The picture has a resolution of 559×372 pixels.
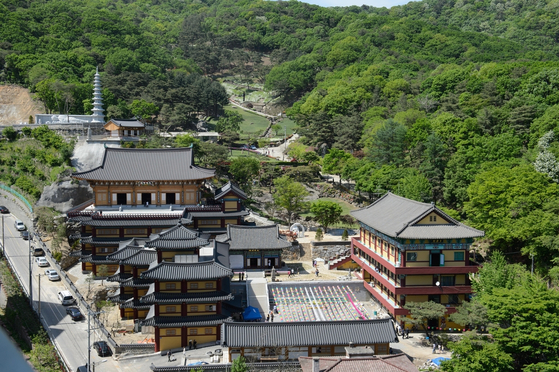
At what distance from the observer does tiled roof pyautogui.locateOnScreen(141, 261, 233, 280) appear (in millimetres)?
34156

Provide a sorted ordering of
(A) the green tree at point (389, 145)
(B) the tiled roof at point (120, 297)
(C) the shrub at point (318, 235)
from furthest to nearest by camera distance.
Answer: (A) the green tree at point (389, 145) < (C) the shrub at point (318, 235) < (B) the tiled roof at point (120, 297)

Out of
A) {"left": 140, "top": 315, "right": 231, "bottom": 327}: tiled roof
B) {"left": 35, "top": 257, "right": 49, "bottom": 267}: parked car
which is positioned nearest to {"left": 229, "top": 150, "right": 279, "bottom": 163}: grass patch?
{"left": 35, "top": 257, "right": 49, "bottom": 267}: parked car

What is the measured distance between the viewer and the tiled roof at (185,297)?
34312 mm

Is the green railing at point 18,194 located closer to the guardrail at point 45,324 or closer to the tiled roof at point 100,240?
the guardrail at point 45,324

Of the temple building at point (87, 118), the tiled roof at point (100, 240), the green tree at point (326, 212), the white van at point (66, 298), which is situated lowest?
the white van at point (66, 298)

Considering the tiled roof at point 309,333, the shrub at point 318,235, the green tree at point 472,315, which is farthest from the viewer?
the shrub at point 318,235

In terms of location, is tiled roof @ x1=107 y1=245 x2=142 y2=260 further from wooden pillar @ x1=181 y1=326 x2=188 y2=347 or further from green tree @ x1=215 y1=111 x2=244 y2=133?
green tree @ x1=215 y1=111 x2=244 y2=133

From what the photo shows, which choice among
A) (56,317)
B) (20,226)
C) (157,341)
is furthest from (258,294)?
(20,226)

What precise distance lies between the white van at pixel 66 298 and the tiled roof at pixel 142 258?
23.2 feet

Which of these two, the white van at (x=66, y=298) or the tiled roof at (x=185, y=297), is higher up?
the tiled roof at (x=185, y=297)

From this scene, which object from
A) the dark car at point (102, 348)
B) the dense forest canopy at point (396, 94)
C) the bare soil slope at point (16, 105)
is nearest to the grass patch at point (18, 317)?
the dark car at point (102, 348)

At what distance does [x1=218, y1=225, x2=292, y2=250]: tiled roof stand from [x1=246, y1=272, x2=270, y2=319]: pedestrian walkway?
3.19m

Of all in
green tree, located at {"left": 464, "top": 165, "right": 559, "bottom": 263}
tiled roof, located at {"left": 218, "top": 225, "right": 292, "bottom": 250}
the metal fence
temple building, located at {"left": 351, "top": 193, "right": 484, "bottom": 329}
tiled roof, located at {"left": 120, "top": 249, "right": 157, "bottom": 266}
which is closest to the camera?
the metal fence

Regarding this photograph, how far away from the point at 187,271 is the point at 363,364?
13.7m
